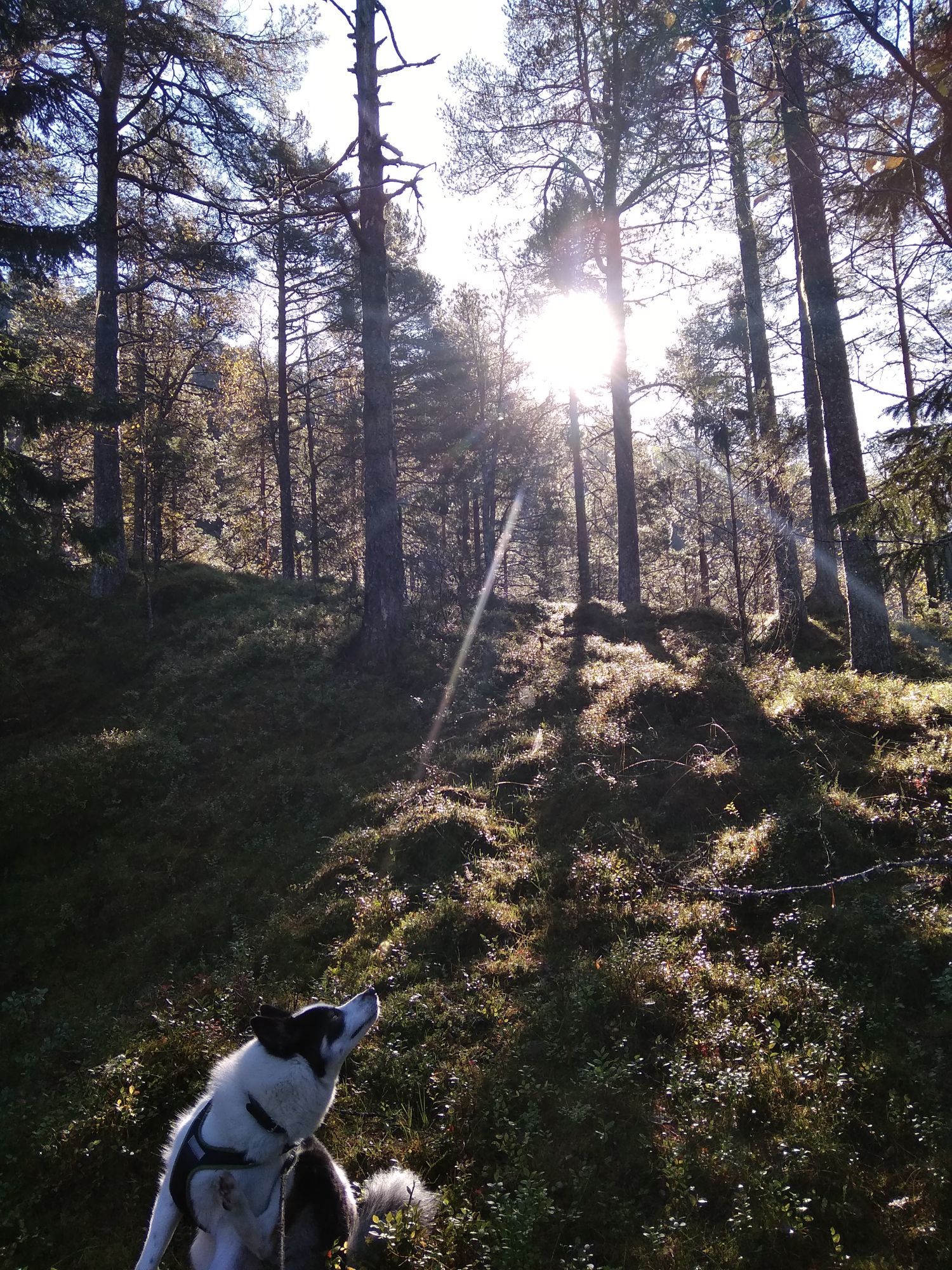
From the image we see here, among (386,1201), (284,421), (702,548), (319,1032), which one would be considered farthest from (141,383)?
(386,1201)

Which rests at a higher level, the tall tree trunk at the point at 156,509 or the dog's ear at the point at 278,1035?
the tall tree trunk at the point at 156,509

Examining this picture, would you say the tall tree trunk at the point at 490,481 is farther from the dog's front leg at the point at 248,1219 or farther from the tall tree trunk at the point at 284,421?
the dog's front leg at the point at 248,1219

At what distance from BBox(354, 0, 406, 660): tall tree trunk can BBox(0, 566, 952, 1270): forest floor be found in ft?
7.12

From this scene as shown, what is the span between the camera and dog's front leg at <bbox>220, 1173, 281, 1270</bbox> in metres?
3.25

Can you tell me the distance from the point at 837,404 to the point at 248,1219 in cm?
1112

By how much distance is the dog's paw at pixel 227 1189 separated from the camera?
3238mm

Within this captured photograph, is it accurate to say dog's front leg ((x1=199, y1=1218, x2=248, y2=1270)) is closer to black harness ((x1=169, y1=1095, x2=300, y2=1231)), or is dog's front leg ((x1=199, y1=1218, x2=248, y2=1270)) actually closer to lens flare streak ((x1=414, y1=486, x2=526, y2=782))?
black harness ((x1=169, y1=1095, x2=300, y2=1231))

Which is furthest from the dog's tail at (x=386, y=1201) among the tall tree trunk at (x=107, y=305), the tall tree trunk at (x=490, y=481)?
the tall tree trunk at (x=490, y=481)

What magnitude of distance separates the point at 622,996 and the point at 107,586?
1618 centimetres

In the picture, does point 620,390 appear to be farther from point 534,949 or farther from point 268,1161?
point 268,1161

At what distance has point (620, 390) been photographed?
57.7 ft

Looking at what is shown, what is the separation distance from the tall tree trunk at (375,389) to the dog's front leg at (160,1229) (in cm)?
1057

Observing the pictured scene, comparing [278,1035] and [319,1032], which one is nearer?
[278,1035]

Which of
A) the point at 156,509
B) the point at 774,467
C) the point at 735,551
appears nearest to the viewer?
the point at 735,551
